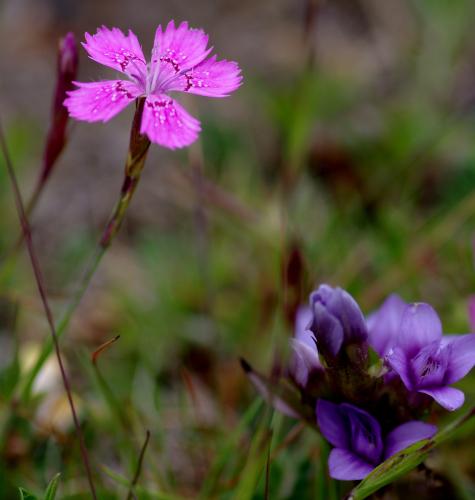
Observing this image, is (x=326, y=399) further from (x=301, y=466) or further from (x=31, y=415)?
(x=31, y=415)

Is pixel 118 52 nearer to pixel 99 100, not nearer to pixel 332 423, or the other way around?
pixel 99 100

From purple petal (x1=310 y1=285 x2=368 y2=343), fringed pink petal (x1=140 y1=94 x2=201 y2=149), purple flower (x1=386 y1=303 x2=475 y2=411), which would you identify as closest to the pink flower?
fringed pink petal (x1=140 y1=94 x2=201 y2=149)

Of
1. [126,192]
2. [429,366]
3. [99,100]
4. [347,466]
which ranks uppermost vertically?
[99,100]

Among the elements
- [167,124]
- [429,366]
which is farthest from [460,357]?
[167,124]

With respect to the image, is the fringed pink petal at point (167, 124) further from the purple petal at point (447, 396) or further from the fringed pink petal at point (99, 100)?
the purple petal at point (447, 396)

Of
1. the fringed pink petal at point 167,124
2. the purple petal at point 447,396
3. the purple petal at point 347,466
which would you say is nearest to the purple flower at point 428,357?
the purple petal at point 447,396

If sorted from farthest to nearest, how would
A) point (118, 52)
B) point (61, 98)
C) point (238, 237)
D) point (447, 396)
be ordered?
point (238, 237), point (61, 98), point (118, 52), point (447, 396)

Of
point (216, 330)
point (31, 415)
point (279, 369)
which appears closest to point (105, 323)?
point (216, 330)
